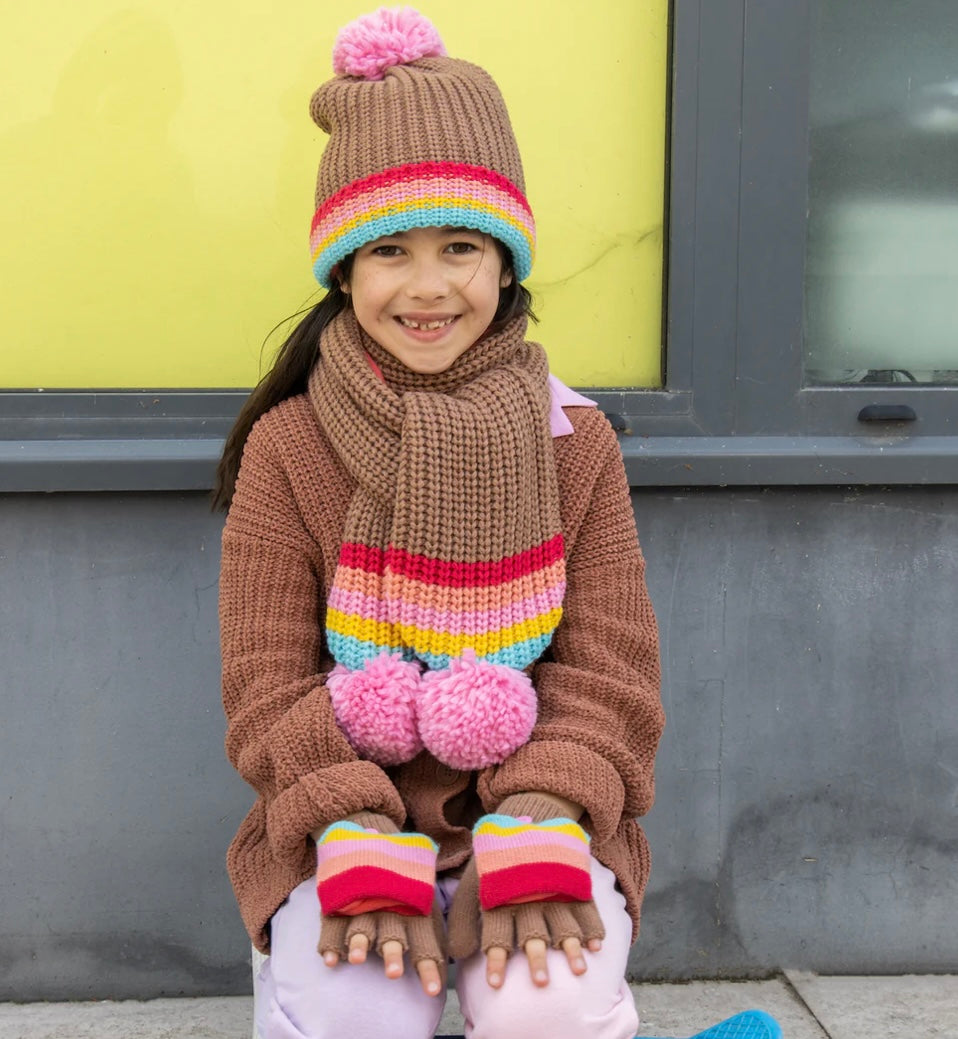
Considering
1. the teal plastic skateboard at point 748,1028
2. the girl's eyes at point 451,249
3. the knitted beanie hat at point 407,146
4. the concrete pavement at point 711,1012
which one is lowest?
the concrete pavement at point 711,1012

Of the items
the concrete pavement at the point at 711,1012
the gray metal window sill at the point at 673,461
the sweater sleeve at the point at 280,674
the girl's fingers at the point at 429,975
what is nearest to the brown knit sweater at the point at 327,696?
the sweater sleeve at the point at 280,674

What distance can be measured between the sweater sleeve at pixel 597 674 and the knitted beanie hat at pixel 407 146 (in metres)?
0.41

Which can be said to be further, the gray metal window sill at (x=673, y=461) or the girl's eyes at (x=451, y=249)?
the gray metal window sill at (x=673, y=461)

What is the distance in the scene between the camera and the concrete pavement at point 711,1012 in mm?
2447

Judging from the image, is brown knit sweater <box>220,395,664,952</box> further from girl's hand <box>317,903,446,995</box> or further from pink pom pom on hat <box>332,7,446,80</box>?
pink pom pom on hat <box>332,7,446,80</box>

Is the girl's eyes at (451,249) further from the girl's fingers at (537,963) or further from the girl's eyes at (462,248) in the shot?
the girl's fingers at (537,963)

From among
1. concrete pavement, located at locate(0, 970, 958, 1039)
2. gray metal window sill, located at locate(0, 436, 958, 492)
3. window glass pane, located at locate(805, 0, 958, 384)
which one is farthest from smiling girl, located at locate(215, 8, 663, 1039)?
window glass pane, located at locate(805, 0, 958, 384)

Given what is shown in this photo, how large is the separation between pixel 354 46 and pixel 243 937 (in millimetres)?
1757

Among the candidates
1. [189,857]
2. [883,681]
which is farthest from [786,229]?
[189,857]

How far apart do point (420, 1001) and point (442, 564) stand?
0.60 metres

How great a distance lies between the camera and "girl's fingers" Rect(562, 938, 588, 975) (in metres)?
1.60

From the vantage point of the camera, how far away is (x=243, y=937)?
258 centimetres

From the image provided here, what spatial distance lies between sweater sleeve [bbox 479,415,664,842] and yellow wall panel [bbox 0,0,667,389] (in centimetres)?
75

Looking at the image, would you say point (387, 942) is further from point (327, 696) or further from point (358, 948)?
point (327, 696)
